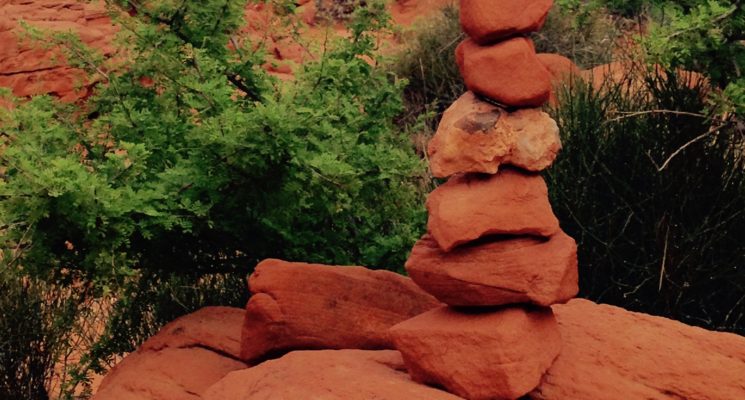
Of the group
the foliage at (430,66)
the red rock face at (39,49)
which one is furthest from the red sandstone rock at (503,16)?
the red rock face at (39,49)

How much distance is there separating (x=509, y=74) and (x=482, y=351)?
99 centimetres

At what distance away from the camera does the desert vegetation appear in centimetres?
496

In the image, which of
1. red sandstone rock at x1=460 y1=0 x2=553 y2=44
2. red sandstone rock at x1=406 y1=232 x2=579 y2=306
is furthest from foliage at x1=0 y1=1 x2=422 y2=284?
red sandstone rock at x1=460 y1=0 x2=553 y2=44

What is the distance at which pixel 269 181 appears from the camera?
17.1 ft

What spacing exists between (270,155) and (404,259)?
4.04 feet

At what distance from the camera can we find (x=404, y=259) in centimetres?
589

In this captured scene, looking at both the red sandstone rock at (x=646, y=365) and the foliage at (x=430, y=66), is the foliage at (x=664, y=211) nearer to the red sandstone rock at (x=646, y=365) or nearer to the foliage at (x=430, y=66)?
the red sandstone rock at (x=646, y=365)

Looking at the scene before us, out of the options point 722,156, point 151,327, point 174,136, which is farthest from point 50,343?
point 722,156

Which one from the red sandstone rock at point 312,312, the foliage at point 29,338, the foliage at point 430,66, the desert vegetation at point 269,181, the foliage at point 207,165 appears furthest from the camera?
the foliage at point 430,66

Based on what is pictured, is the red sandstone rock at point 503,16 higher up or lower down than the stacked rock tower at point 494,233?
higher up

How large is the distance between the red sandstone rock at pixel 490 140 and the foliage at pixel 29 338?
3.04 metres

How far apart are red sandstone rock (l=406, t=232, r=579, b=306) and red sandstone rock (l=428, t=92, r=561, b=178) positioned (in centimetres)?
29

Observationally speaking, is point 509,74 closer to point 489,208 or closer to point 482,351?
point 489,208

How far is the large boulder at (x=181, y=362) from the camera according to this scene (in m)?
4.68
